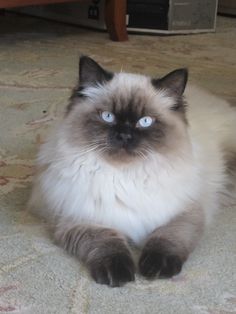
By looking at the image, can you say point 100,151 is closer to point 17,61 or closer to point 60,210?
point 60,210

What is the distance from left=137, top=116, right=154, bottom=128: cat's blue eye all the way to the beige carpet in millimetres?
296

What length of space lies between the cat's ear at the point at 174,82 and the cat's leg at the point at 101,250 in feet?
1.11

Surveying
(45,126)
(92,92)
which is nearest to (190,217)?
(92,92)

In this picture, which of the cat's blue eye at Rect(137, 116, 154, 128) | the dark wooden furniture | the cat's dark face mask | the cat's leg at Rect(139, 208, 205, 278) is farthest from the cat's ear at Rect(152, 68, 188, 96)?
the dark wooden furniture

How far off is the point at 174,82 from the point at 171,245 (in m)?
0.36

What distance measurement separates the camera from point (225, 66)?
3.08m

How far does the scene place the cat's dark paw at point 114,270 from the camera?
3.50ft

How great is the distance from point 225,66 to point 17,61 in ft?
3.72

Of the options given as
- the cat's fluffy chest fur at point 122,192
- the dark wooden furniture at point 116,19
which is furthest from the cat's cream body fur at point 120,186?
the dark wooden furniture at point 116,19

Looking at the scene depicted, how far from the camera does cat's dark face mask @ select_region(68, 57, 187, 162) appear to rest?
3.82 feet

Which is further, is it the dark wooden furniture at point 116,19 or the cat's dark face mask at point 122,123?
the dark wooden furniture at point 116,19

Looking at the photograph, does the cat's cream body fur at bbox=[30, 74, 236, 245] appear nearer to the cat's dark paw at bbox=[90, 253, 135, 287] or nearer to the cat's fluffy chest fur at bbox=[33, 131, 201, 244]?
the cat's fluffy chest fur at bbox=[33, 131, 201, 244]

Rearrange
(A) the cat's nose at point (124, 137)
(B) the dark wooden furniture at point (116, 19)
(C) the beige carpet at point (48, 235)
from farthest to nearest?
1. (B) the dark wooden furniture at point (116, 19)
2. (A) the cat's nose at point (124, 137)
3. (C) the beige carpet at point (48, 235)

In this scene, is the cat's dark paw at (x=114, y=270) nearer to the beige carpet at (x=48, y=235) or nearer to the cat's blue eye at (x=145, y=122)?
the beige carpet at (x=48, y=235)
